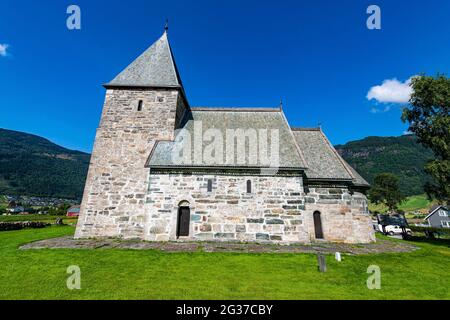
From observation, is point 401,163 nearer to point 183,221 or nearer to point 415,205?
point 415,205

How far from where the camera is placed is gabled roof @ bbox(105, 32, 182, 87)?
1709 cm

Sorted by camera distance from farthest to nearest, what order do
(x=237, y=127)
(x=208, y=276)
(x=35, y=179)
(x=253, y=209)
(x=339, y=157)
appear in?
(x=35, y=179) < (x=237, y=127) < (x=339, y=157) < (x=253, y=209) < (x=208, y=276)

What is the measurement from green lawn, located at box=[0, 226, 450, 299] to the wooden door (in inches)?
118

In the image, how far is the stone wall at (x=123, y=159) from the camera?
14172 millimetres

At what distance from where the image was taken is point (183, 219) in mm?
13805

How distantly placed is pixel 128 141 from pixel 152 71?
6612 millimetres

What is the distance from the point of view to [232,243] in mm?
12898

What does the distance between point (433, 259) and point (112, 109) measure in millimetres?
22827

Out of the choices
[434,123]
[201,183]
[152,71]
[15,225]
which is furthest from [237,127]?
[15,225]

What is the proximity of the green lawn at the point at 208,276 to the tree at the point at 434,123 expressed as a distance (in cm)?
866

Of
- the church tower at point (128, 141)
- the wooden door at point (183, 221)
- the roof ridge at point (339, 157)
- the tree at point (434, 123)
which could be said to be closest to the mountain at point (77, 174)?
the tree at point (434, 123)

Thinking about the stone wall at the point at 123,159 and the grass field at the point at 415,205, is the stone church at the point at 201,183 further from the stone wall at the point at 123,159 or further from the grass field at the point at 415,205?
the grass field at the point at 415,205

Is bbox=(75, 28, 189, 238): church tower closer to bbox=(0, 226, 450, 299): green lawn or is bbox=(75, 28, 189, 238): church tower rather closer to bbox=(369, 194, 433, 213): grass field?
bbox=(0, 226, 450, 299): green lawn
